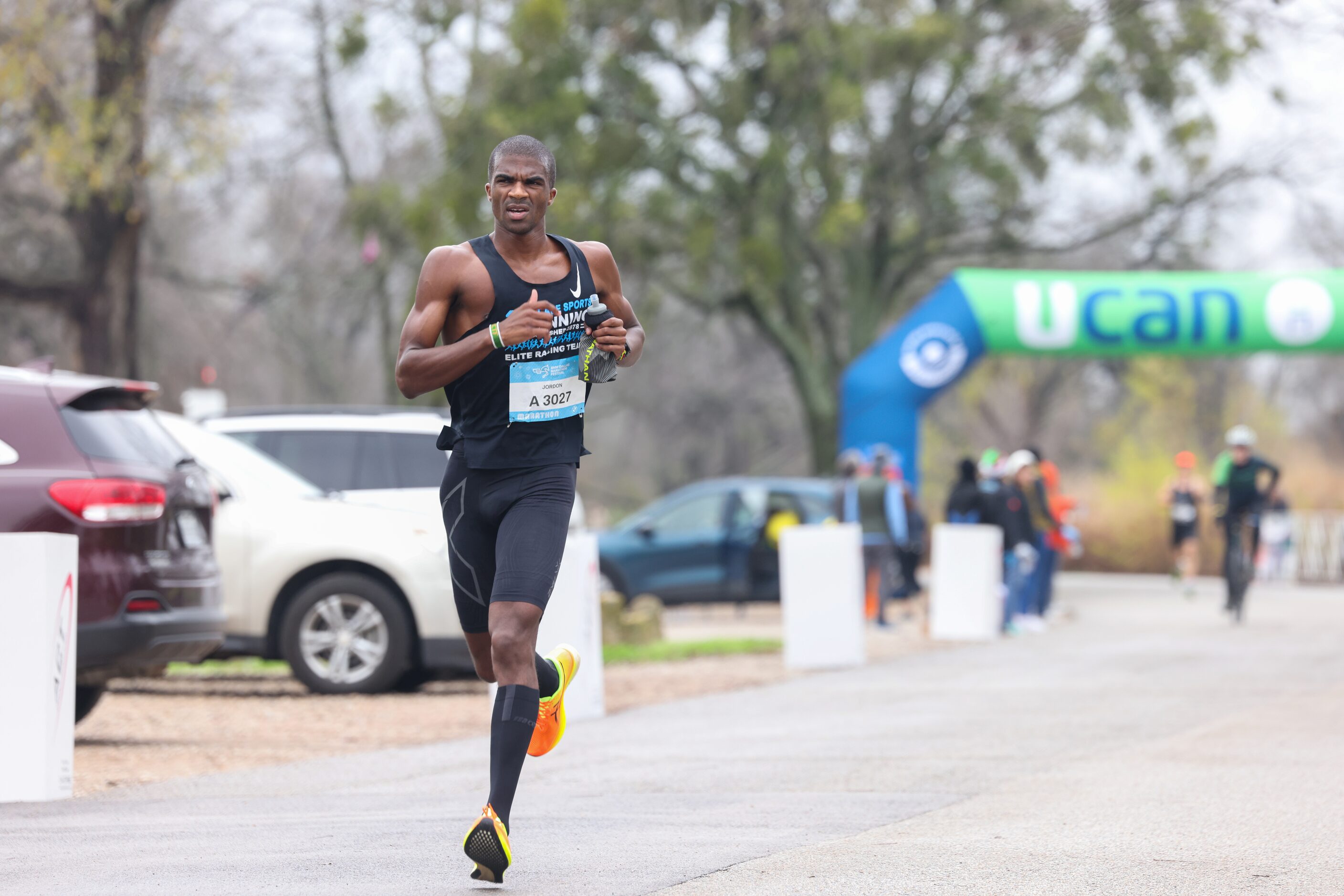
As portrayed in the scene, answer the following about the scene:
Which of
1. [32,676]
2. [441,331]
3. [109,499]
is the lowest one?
[32,676]

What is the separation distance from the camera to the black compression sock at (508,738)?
505 centimetres

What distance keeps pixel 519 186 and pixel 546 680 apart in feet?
4.75

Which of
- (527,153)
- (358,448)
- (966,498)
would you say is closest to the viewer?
(527,153)

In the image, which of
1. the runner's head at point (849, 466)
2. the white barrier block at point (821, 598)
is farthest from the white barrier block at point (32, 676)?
the runner's head at point (849, 466)

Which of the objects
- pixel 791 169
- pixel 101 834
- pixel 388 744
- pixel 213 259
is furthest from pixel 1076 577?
pixel 101 834

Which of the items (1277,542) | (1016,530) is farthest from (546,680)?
(1277,542)

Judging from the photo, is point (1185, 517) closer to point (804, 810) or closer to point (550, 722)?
point (804, 810)

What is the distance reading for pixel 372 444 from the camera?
40.7ft

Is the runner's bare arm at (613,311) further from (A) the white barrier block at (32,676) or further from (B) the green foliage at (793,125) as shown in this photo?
(B) the green foliage at (793,125)

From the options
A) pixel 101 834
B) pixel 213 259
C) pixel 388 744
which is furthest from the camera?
pixel 213 259

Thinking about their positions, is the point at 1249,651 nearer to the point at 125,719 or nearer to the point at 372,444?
the point at 372,444

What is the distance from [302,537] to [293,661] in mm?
780

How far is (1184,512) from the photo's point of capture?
2730 cm

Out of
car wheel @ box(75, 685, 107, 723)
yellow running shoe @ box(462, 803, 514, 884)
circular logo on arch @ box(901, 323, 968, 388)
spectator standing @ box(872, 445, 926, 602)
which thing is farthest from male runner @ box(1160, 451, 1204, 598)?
yellow running shoe @ box(462, 803, 514, 884)
